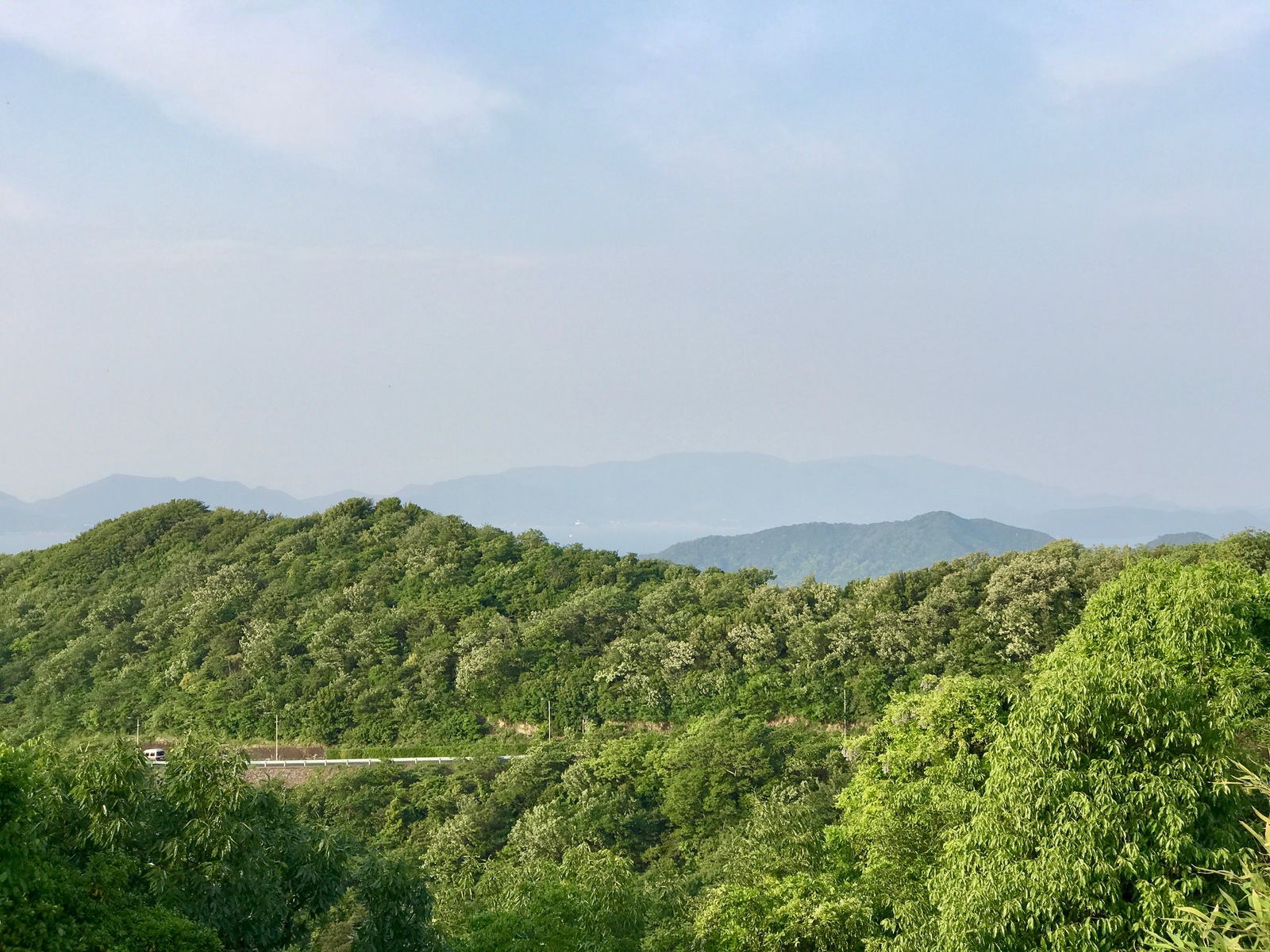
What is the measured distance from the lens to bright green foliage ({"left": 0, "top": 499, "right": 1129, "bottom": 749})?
39844mm

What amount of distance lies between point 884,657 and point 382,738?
2140 cm

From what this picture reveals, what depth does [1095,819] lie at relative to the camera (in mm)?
12258

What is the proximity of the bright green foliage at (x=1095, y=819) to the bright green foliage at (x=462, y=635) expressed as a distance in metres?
24.7

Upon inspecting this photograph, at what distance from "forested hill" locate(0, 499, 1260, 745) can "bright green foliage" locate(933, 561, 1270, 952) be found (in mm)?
24589

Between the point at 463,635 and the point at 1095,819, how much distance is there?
126 feet

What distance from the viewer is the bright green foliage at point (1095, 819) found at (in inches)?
474

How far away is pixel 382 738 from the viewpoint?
4291 cm

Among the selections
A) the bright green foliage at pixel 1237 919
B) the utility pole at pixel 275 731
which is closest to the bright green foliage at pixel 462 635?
the utility pole at pixel 275 731

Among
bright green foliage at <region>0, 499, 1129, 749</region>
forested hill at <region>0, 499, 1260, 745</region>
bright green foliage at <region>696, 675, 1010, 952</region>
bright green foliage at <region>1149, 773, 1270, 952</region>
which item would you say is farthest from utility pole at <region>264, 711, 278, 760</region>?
bright green foliage at <region>1149, 773, 1270, 952</region>

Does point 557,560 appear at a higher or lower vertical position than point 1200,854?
higher

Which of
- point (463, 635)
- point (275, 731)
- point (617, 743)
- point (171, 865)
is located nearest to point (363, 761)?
point (275, 731)

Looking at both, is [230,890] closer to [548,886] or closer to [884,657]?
[548,886]

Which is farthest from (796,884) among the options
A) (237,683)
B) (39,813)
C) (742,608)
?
(237,683)

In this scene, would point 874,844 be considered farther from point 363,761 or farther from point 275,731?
point 275,731
